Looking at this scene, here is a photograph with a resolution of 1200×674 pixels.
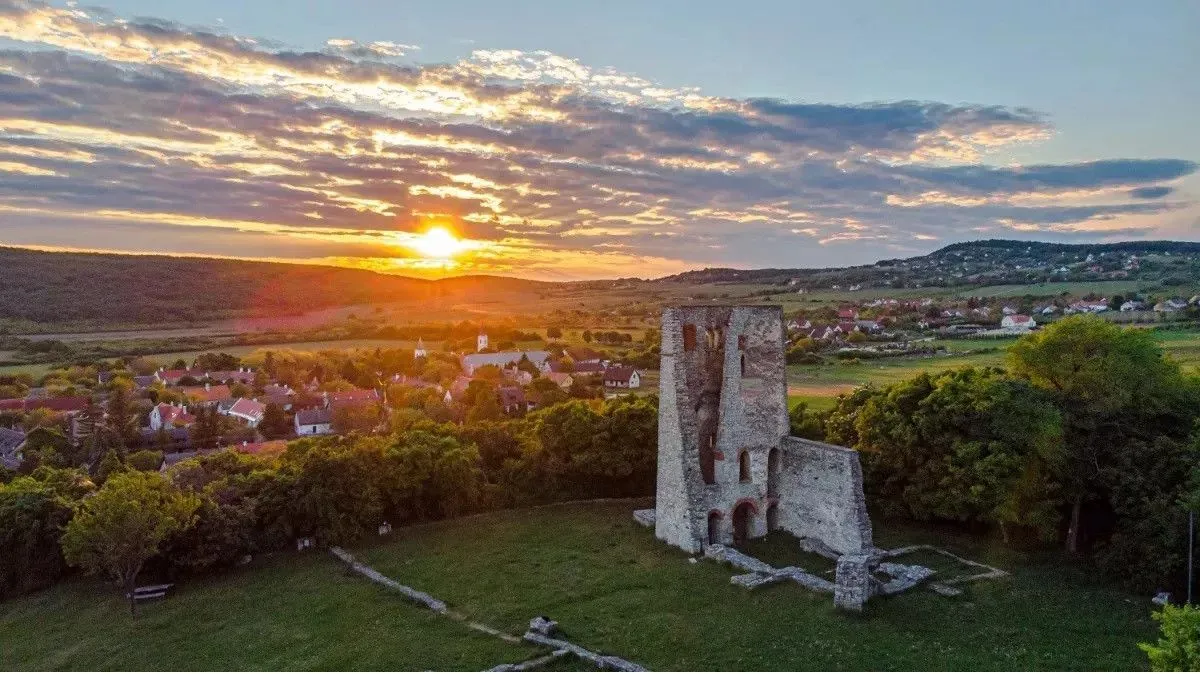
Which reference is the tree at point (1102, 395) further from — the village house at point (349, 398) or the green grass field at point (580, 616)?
the village house at point (349, 398)

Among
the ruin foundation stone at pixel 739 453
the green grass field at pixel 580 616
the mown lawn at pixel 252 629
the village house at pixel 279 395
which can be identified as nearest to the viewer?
the green grass field at pixel 580 616

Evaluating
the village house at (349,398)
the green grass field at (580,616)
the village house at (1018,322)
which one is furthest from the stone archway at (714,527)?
the village house at (1018,322)

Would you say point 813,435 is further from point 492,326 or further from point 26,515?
point 492,326

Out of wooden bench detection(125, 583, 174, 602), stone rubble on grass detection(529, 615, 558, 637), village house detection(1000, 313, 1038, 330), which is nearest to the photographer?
stone rubble on grass detection(529, 615, 558, 637)

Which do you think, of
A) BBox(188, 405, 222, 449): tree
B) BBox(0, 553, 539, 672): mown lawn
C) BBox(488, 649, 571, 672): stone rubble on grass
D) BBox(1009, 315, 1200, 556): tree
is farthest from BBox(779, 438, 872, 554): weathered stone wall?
BBox(188, 405, 222, 449): tree

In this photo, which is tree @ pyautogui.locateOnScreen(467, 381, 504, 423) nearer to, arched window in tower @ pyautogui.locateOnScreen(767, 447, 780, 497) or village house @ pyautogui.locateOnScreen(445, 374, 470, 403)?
village house @ pyautogui.locateOnScreen(445, 374, 470, 403)

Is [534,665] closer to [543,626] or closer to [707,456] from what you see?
[543,626]
